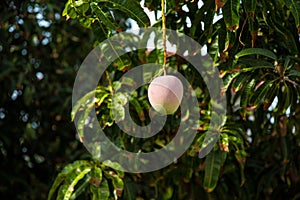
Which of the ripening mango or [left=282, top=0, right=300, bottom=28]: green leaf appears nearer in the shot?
the ripening mango

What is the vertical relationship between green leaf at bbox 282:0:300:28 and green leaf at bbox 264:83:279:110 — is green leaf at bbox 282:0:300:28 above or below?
above

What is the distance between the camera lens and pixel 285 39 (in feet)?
3.74

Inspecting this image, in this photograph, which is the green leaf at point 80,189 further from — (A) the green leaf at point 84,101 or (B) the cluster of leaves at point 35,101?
(B) the cluster of leaves at point 35,101

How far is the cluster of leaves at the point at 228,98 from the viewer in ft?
3.40

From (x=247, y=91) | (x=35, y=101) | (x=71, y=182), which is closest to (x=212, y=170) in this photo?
(x=247, y=91)

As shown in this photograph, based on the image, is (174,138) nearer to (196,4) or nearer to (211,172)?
(211,172)

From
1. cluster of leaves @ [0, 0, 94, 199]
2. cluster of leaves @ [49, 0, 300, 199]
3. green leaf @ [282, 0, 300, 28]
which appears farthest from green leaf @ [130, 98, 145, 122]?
cluster of leaves @ [0, 0, 94, 199]

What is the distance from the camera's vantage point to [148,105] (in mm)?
1238

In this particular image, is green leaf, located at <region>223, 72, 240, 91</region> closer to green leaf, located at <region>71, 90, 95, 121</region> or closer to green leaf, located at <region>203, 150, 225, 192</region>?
green leaf, located at <region>203, 150, 225, 192</region>

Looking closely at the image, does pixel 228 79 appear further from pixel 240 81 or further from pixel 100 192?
pixel 100 192

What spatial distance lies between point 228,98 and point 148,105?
19 centimetres

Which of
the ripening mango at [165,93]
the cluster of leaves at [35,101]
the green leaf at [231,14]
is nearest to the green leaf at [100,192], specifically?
the ripening mango at [165,93]

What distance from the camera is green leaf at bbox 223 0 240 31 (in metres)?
0.96

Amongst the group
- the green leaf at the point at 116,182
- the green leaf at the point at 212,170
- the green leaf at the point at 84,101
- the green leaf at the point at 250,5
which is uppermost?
the green leaf at the point at 250,5
